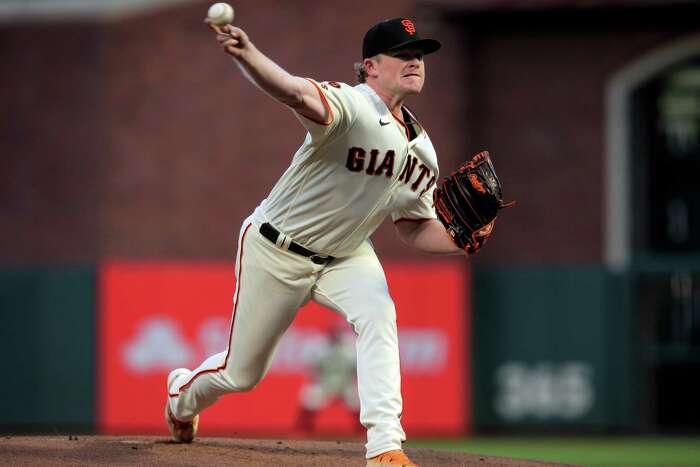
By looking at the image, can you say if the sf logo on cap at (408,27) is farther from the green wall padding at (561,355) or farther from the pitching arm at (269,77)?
the green wall padding at (561,355)

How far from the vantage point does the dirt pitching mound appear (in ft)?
17.6

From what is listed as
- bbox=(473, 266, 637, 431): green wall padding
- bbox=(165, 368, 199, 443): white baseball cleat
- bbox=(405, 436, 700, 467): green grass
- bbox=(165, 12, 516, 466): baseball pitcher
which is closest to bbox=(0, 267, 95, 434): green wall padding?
bbox=(405, 436, 700, 467): green grass

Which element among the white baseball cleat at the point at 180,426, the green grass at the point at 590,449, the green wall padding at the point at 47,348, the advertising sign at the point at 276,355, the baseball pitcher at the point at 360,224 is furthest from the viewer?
the green wall padding at the point at 47,348

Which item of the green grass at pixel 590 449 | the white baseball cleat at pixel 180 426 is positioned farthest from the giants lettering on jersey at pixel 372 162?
the green grass at pixel 590 449

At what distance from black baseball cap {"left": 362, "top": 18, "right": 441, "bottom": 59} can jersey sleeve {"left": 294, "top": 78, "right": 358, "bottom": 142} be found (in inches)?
10.0

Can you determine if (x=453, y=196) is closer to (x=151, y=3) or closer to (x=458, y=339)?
(x=458, y=339)

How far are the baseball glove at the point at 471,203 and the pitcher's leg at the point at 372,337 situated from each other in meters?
0.39

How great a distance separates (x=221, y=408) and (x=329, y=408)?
93cm

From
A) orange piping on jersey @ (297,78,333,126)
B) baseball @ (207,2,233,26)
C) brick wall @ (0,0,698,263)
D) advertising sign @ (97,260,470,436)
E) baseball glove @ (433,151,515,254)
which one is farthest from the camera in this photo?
brick wall @ (0,0,698,263)

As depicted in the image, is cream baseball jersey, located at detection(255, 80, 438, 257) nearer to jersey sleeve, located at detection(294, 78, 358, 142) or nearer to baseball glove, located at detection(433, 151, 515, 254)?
jersey sleeve, located at detection(294, 78, 358, 142)

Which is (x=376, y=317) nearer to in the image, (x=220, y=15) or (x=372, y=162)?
(x=372, y=162)

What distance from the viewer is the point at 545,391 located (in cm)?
1120

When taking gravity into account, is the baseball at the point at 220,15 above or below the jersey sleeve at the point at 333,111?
above

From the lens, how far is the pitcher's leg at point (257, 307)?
5.29m
